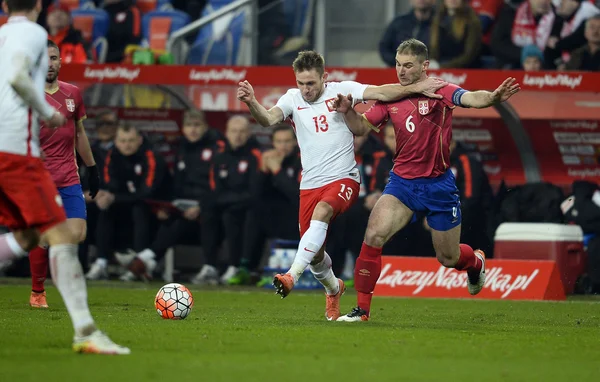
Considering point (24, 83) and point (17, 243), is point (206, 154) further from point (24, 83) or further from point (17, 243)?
point (24, 83)

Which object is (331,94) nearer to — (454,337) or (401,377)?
(454,337)

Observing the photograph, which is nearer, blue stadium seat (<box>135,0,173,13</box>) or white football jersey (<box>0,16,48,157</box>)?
white football jersey (<box>0,16,48,157</box>)

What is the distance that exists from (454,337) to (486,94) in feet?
6.83

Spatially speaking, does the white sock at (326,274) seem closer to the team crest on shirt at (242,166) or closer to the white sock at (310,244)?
the white sock at (310,244)

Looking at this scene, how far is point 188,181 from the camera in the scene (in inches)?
648

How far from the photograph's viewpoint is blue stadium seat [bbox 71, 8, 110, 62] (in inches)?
743

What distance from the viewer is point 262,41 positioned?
55.6 ft

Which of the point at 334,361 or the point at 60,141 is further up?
the point at 60,141

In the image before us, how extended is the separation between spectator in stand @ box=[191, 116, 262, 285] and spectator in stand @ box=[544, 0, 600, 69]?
14.3 ft

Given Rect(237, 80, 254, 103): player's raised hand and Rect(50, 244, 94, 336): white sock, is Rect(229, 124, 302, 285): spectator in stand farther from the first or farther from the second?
Rect(50, 244, 94, 336): white sock

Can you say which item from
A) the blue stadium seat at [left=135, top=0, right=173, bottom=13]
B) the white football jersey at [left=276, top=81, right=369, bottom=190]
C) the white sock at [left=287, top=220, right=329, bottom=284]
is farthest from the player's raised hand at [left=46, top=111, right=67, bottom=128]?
the blue stadium seat at [left=135, top=0, right=173, bottom=13]

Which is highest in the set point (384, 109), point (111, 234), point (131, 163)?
point (384, 109)

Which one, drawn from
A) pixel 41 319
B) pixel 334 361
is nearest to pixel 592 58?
pixel 41 319

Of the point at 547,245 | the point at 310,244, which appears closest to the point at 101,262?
the point at 547,245
